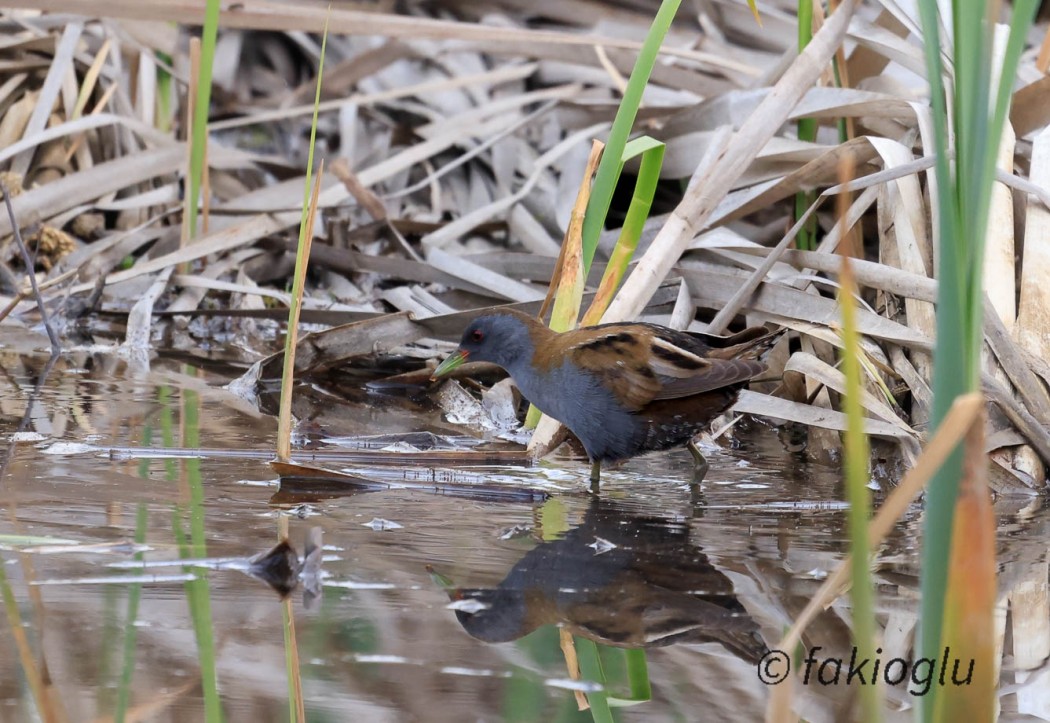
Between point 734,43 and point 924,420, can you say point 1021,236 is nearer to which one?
point 924,420

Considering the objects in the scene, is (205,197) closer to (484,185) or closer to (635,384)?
(484,185)

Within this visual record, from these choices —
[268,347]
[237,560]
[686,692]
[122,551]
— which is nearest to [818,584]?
[686,692]

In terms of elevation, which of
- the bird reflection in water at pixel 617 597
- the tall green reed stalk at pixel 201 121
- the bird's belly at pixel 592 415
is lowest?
the bird reflection in water at pixel 617 597

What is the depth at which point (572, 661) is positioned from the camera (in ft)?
6.62

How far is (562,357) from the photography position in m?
3.51

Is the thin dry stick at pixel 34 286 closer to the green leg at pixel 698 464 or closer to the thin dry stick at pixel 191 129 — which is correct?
the thin dry stick at pixel 191 129

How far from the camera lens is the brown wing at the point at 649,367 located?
3.34 m

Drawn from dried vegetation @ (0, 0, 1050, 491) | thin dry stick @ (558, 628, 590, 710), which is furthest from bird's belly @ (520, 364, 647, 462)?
thin dry stick @ (558, 628, 590, 710)

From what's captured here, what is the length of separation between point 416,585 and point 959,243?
1.23 m

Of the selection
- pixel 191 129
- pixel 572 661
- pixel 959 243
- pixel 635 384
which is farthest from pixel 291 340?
pixel 191 129

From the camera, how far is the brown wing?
3340mm

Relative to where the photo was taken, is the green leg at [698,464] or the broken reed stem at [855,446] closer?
the broken reed stem at [855,446]

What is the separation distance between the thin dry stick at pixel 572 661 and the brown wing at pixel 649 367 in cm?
133

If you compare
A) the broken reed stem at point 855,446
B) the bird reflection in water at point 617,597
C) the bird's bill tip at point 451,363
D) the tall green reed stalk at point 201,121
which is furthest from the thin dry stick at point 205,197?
the broken reed stem at point 855,446
